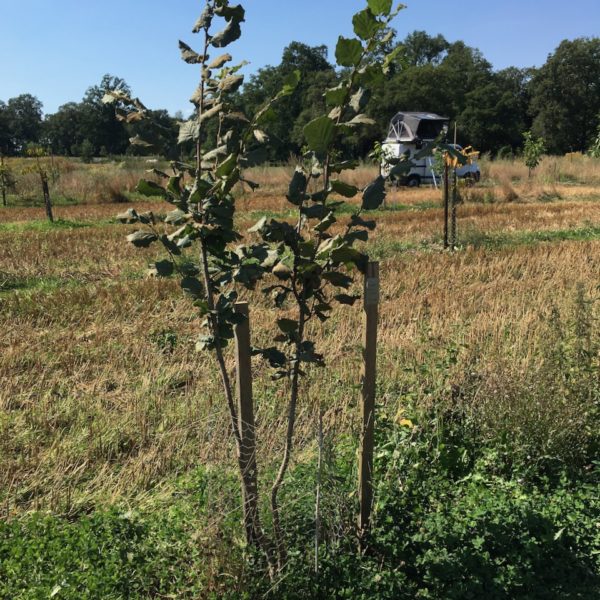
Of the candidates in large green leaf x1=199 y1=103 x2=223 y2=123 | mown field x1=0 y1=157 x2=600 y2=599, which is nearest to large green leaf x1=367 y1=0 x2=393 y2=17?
large green leaf x1=199 y1=103 x2=223 y2=123

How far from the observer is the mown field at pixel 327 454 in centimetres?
269

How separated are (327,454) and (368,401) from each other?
32 cm

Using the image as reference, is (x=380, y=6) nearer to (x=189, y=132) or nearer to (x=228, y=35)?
(x=228, y=35)

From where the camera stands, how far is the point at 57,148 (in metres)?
75.9

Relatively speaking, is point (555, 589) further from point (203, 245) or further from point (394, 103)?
point (394, 103)

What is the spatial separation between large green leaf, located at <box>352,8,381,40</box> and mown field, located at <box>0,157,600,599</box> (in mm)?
1756

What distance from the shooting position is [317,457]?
3.40 meters

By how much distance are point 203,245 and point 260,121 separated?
1.69ft

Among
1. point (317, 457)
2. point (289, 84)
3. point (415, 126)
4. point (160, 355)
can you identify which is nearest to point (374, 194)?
point (289, 84)

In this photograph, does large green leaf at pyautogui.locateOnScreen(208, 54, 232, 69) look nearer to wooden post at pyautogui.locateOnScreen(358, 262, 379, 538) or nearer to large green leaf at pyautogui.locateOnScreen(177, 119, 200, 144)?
large green leaf at pyautogui.locateOnScreen(177, 119, 200, 144)

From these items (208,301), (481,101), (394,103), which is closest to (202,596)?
(208,301)

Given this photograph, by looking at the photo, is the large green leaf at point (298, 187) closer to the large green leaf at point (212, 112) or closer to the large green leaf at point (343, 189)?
the large green leaf at point (343, 189)

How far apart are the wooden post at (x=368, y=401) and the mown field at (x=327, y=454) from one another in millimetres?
84

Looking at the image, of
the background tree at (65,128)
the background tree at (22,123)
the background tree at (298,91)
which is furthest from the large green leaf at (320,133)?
the background tree at (65,128)
